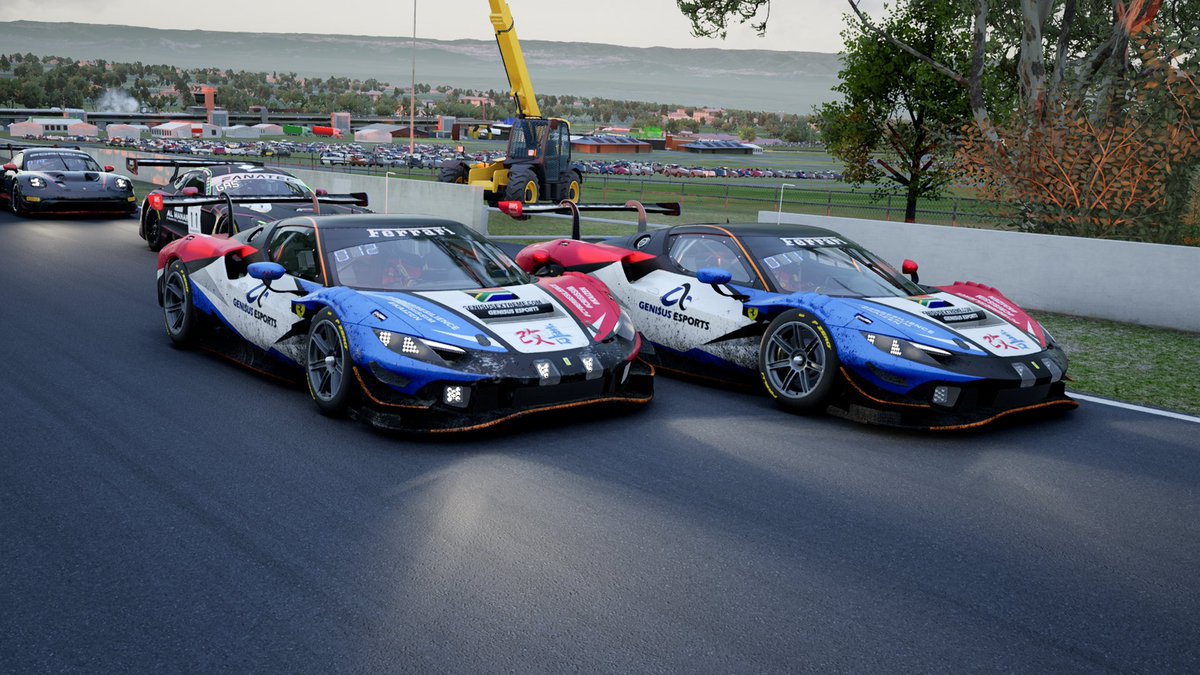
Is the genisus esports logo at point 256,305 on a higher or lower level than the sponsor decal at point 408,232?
lower

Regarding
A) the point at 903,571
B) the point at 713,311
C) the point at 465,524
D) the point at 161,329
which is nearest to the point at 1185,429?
the point at 713,311

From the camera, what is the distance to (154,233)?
16.0 meters

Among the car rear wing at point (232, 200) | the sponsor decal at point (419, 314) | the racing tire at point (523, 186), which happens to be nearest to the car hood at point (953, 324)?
the sponsor decal at point (419, 314)

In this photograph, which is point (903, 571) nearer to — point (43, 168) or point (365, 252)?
point (365, 252)

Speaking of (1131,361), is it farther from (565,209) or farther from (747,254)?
(565,209)

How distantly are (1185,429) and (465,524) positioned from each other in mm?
5313

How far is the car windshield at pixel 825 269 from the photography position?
25.5 ft

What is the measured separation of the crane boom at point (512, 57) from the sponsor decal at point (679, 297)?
20.9 metres

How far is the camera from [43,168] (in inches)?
795

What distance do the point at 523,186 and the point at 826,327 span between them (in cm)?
1916

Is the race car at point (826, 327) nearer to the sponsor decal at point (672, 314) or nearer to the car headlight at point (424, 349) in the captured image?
the sponsor decal at point (672, 314)

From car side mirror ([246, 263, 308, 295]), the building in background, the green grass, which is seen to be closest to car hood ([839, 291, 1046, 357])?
the green grass

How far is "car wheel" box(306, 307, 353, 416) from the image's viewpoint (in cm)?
653

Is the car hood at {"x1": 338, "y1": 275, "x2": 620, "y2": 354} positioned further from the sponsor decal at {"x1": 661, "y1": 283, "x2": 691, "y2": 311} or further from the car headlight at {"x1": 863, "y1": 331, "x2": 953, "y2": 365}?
the car headlight at {"x1": 863, "y1": 331, "x2": 953, "y2": 365}
